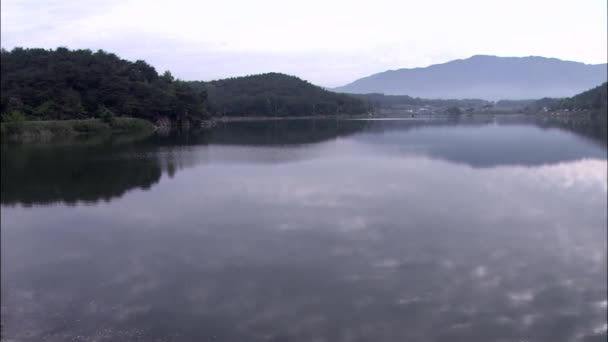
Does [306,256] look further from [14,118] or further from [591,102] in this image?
[591,102]

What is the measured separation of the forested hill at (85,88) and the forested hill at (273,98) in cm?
1567

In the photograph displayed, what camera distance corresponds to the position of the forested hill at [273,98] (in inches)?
2470

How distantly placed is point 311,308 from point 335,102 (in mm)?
65503

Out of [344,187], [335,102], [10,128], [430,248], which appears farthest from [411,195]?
[335,102]

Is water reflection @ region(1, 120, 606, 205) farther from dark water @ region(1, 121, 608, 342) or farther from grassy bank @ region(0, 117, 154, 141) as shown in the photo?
grassy bank @ region(0, 117, 154, 141)

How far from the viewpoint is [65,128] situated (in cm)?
2859

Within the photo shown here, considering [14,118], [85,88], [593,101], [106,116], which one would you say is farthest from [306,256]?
[593,101]

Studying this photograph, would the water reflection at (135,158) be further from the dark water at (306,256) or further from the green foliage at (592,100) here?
the green foliage at (592,100)

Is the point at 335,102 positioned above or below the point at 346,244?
above

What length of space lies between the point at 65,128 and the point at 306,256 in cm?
2603

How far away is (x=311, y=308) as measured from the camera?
5.21m

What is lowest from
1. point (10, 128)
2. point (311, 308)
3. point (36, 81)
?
point (311, 308)

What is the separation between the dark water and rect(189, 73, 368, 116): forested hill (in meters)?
46.5

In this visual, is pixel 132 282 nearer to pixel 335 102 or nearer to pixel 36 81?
pixel 36 81
